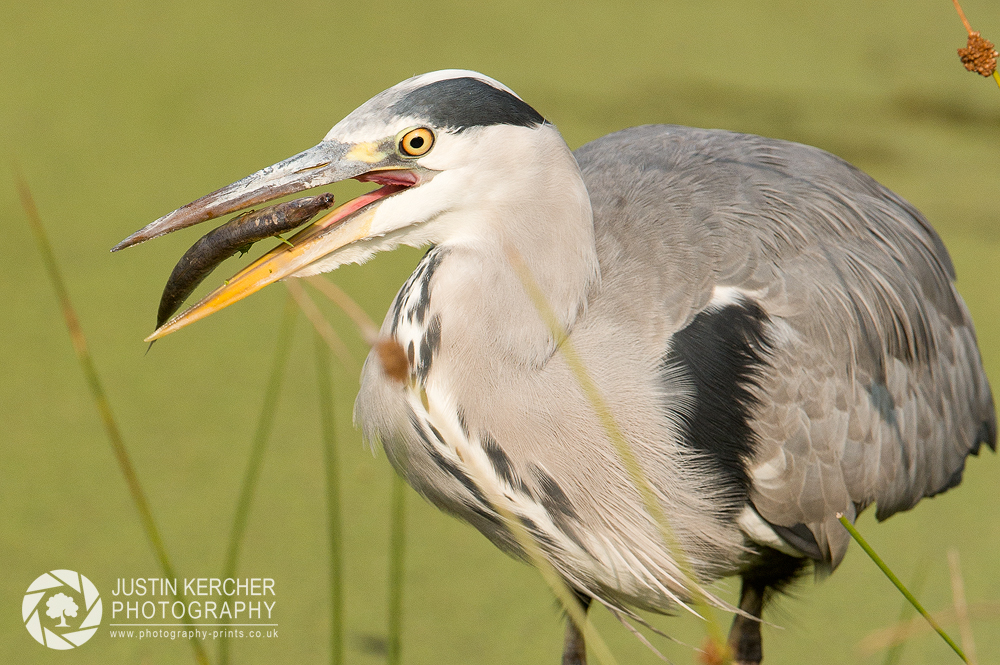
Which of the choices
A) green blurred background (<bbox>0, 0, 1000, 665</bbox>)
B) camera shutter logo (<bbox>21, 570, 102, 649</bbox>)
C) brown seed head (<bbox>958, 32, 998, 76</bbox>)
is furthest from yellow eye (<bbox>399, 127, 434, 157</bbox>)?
camera shutter logo (<bbox>21, 570, 102, 649</bbox>)

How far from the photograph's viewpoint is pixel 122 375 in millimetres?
2580

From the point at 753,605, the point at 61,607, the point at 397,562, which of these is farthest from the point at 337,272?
the point at 397,562

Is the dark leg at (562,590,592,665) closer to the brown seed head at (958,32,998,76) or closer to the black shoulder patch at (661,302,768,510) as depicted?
the black shoulder patch at (661,302,768,510)

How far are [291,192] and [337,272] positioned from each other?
5.61ft

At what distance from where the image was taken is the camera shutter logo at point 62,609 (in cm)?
189

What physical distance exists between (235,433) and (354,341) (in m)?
0.47

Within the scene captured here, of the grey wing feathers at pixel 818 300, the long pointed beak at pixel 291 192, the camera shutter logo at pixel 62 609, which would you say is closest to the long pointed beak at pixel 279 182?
the long pointed beak at pixel 291 192

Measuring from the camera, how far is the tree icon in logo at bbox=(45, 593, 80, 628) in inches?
76.3

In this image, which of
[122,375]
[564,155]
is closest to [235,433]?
[122,375]

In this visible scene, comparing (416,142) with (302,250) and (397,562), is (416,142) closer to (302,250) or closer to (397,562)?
(302,250)

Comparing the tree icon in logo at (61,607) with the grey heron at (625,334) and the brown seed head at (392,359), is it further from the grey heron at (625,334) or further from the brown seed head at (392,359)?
the brown seed head at (392,359)

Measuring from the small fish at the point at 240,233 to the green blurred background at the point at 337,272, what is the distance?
35.3 inches

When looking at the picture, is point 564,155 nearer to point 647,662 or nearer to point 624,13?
point 647,662

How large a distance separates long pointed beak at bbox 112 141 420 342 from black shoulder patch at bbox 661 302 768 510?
500 millimetres
